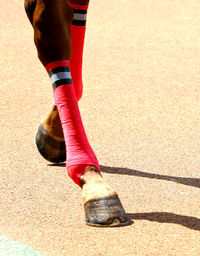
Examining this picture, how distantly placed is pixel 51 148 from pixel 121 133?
0.74m

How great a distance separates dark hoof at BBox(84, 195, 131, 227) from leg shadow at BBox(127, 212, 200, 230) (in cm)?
13

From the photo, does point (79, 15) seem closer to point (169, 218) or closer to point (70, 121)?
point (70, 121)

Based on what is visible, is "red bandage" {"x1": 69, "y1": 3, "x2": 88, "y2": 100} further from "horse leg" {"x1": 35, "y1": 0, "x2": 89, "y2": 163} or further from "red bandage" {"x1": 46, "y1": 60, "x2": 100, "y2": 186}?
"red bandage" {"x1": 46, "y1": 60, "x2": 100, "y2": 186}

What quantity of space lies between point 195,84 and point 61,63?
2530 millimetres

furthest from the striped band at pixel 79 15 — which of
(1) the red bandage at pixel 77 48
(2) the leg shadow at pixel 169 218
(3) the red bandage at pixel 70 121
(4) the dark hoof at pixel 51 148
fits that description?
(2) the leg shadow at pixel 169 218

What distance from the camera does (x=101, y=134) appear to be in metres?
4.28

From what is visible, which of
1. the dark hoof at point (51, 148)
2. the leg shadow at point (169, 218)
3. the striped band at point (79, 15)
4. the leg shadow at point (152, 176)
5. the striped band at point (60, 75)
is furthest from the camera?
the striped band at point (79, 15)

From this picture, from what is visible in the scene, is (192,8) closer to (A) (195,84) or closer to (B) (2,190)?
(A) (195,84)

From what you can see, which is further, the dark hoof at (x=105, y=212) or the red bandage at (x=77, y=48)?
the red bandage at (x=77, y=48)

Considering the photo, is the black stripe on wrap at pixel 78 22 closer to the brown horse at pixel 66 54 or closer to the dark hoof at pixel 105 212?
the brown horse at pixel 66 54

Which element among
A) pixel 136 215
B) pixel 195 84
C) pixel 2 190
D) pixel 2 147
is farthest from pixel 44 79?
pixel 136 215

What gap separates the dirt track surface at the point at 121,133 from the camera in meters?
2.83

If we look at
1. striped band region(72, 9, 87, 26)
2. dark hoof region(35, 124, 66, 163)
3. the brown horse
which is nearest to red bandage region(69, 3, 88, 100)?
striped band region(72, 9, 87, 26)

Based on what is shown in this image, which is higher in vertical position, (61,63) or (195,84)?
(61,63)
